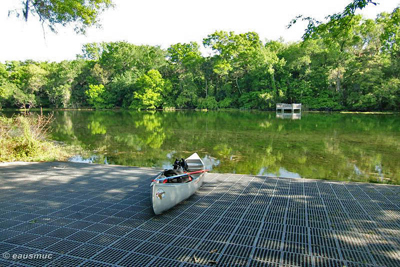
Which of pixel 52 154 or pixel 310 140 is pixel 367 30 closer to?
pixel 310 140

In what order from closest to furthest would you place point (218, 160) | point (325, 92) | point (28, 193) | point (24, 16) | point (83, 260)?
point (83, 260) < point (28, 193) < point (24, 16) < point (218, 160) < point (325, 92)

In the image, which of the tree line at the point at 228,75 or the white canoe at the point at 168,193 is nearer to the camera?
the white canoe at the point at 168,193

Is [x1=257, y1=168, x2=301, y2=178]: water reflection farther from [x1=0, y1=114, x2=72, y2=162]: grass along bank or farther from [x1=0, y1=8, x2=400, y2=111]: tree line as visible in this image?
[x1=0, y1=8, x2=400, y2=111]: tree line

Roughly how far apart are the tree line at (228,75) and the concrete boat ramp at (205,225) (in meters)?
30.3

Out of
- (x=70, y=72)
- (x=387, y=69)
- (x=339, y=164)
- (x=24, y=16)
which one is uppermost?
(x=70, y=72)

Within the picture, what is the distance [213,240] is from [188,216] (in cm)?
86

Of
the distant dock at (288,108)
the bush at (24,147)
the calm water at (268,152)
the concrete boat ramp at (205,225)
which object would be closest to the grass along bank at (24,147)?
the bush at (24,147)

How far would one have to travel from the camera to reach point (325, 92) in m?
39.8

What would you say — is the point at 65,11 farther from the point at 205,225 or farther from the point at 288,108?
the point at 288,108

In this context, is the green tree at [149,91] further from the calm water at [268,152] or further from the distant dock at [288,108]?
the calm water at [268,152]

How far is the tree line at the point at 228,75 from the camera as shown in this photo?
118ft

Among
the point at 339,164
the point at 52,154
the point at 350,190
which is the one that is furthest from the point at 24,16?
the point at 339,164

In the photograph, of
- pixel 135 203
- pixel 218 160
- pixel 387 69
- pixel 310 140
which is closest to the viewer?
pixel 135 203

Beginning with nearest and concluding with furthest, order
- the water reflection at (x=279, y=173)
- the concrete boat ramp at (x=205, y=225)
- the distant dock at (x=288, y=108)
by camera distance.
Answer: the concrete boat ramp at (x=205, y=225)
the water reflection at (x=279, y=173)
the distant dock at (x=288, y=108)
